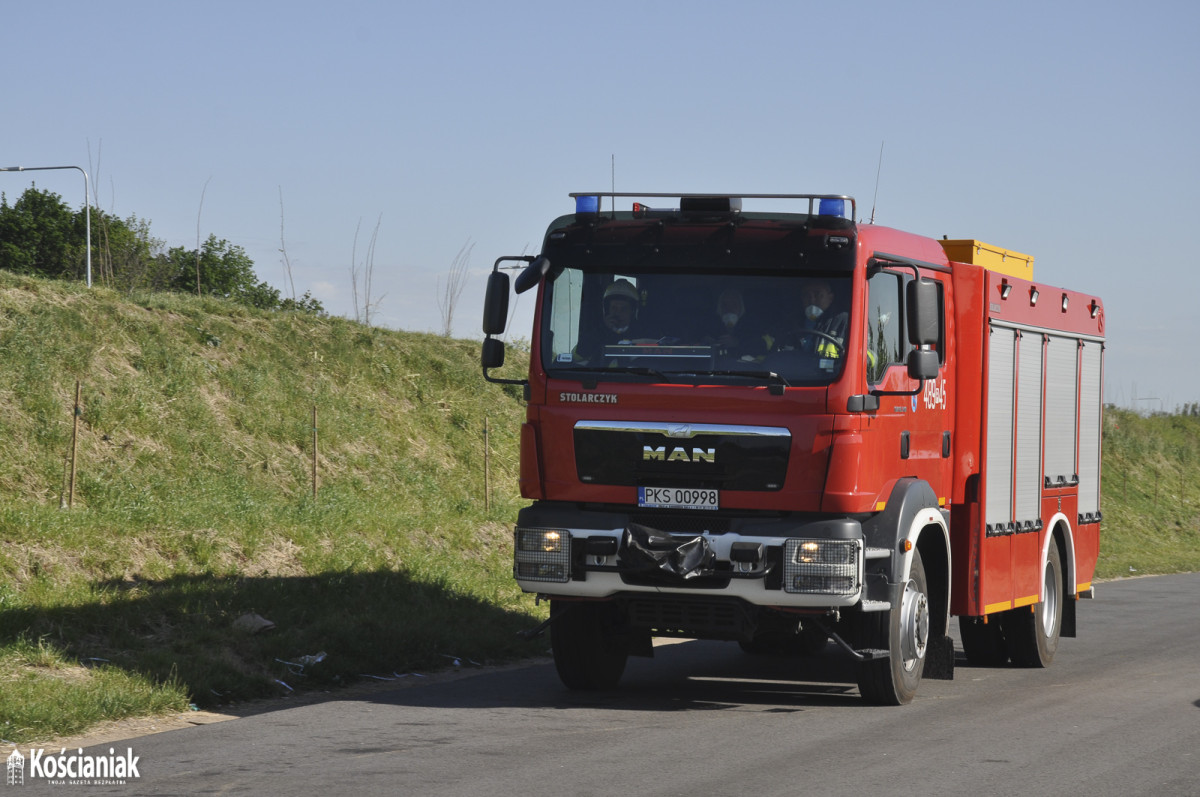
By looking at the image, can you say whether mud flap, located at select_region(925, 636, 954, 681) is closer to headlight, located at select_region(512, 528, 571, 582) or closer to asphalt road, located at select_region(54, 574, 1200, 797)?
asphalt road, located at select_region(54, 574, 1200, 797)

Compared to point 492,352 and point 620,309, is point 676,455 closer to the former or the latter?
point 620,309

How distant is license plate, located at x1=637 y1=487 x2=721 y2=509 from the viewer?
30.6 ft

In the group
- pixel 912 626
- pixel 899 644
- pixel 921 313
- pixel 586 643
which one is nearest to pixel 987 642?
pixel 912 626

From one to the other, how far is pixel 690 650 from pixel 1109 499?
31040mm

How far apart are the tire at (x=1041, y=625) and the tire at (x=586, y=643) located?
3981 mm

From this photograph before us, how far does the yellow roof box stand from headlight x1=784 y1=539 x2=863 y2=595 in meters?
3.26

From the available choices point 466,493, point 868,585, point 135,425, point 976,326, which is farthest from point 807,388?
point 466,493

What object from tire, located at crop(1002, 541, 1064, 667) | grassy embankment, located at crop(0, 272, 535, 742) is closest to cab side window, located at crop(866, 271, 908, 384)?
tire, located at crop(1002, 541, 1064, 667)

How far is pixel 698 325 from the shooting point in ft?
31.2

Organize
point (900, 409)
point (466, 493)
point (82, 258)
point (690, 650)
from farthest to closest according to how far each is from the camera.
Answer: point (82, 258), point (466, 493), point (690, 650), point (900, 409)

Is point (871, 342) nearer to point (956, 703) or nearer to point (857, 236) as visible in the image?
point (857, 236)

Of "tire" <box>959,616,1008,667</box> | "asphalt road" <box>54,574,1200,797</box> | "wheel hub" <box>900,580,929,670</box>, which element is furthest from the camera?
"tire" <box>959,616,1008,667</box>

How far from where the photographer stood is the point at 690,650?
13.3 m

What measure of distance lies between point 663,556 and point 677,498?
40 cm
